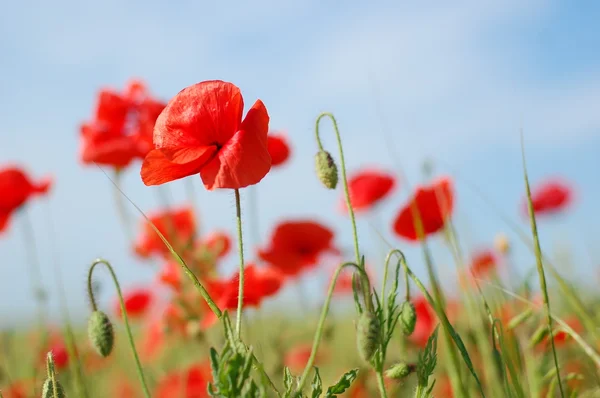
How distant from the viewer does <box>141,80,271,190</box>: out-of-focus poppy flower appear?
4.17ft

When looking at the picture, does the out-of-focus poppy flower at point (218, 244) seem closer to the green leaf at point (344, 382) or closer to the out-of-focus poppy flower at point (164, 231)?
the out-of-focus poppy flower at point (164, 231)

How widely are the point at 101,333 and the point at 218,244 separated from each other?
1437 mm

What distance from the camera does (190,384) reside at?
2707 millimetres

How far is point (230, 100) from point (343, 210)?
8.64 ft

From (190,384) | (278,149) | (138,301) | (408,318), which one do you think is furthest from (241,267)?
(138,301)

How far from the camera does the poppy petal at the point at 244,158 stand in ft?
4.04

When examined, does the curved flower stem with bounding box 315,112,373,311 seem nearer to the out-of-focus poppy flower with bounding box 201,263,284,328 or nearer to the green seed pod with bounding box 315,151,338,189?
the green seed pod with bounding box 315,151,338,189

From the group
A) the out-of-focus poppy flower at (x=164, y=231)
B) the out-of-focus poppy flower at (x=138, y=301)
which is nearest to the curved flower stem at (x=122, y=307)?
the out-of-focus poppy flower at (x=164, y=231)

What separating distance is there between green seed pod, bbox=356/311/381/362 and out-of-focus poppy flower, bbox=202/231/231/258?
1.68 m

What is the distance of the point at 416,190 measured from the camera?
2381mm

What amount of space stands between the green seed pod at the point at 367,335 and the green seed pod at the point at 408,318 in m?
0.17

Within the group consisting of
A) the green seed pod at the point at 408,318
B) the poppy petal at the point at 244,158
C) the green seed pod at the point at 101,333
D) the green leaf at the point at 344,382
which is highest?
the poppy petal at the point at 244,158

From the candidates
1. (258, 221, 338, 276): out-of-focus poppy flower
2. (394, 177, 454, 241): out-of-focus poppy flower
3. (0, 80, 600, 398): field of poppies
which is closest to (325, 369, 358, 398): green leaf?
(0, 80, 600, 398): field of poppies

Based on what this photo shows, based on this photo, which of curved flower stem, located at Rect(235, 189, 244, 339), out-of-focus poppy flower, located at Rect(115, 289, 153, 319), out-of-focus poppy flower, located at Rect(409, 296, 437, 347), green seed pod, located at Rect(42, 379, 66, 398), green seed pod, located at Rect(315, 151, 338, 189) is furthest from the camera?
out-of-focus poppy flower, located at Rect(115, 289, 153, 319)
